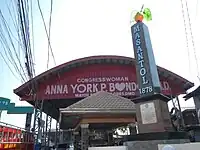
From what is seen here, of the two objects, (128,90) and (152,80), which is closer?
(152,80)

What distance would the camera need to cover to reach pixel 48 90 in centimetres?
1597

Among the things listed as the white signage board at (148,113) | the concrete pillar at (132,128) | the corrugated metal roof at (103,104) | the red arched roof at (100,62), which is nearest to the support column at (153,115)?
the white signage board at (148,113)

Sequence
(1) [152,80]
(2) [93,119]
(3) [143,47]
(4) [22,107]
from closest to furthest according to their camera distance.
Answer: (1) [152,80]
(3) [143,47]
(2) [93,119]
(4) [22,107]

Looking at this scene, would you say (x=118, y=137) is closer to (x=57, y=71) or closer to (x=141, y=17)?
(x=57, y=71)

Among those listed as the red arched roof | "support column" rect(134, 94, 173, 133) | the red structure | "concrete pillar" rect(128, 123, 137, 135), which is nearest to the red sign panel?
the red structure

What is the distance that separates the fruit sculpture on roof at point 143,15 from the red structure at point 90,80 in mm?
7571

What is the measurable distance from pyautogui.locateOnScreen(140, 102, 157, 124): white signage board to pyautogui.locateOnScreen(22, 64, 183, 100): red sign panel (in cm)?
842

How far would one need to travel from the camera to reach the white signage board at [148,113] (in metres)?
7.02

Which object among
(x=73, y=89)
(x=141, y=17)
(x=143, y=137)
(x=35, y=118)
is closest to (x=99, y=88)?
(x=73, y=89)

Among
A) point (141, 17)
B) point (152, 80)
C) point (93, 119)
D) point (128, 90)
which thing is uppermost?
point (141, 17)

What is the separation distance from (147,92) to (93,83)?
874cm

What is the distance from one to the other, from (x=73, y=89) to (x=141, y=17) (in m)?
8.53

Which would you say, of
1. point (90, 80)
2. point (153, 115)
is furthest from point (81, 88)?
point (153, 115)

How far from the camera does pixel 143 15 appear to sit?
935 centimetres
